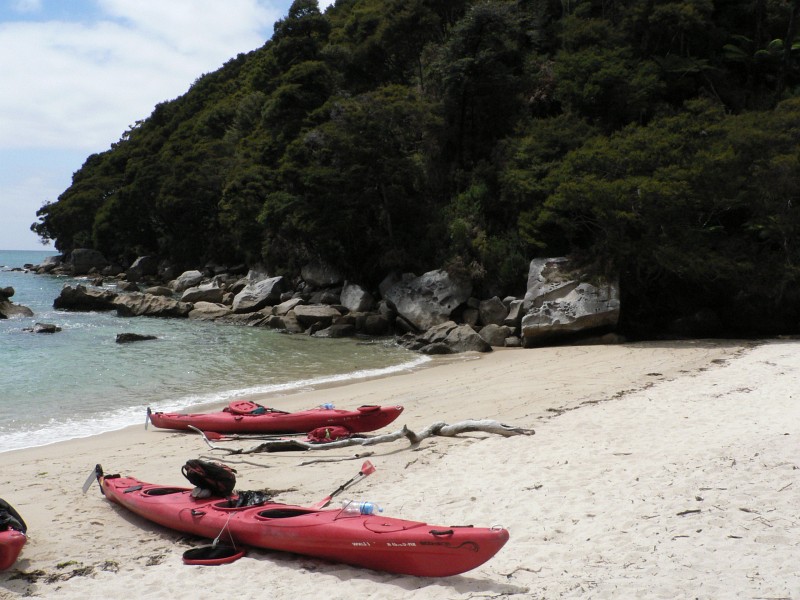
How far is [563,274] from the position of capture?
18.2m

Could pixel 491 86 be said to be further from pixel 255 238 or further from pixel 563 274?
pixel 255 238

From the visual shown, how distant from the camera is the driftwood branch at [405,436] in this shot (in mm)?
8023

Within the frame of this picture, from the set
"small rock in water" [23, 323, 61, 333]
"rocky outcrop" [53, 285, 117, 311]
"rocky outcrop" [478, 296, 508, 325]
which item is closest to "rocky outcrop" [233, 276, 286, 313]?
"rocky outcrop" [53, 285, 117, 311]

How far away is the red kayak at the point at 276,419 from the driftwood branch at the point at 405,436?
20.4 inches

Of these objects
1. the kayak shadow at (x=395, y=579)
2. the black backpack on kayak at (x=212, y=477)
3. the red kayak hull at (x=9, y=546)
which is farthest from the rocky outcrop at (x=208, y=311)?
the kayak shadow at (x=395, y=579)

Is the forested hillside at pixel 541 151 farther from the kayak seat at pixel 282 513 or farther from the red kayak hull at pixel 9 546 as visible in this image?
the red kayak hull at pixel 9 546

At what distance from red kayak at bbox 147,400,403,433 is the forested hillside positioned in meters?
10.6

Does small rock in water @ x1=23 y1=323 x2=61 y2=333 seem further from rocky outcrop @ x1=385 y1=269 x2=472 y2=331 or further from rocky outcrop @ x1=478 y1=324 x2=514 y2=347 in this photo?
rocky outcrop @ x1=478 y1=324 x2=514 y2=347

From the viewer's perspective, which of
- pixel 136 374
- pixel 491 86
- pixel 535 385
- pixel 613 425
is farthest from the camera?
pixel 491 86

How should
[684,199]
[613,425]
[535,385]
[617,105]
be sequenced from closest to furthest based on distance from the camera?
[613,425]
[535,385]
[684,199]
[617,105]

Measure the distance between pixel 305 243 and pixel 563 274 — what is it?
12678mm

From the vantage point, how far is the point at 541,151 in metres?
20.9

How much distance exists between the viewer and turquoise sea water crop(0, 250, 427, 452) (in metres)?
10.9

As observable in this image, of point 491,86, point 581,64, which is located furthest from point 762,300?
point 491,86
